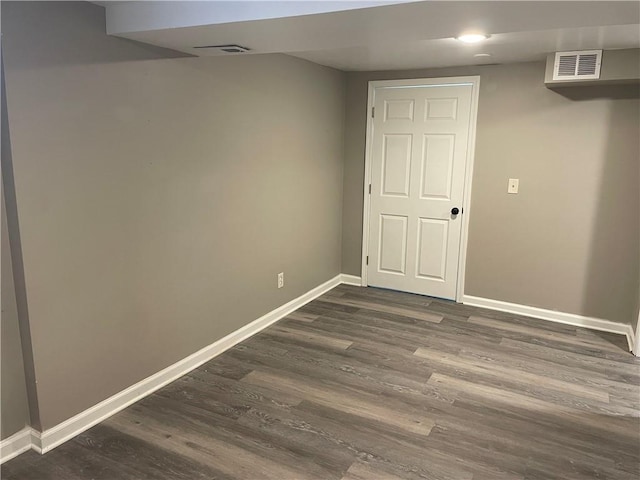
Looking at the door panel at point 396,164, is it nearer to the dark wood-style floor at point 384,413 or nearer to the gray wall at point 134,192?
the gray wall at point 134,192

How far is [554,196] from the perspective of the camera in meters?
3.94

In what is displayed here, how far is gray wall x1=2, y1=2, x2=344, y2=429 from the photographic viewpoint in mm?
2131

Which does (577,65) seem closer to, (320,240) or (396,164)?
(396,164)

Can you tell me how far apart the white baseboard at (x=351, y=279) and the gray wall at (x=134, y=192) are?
1209mm

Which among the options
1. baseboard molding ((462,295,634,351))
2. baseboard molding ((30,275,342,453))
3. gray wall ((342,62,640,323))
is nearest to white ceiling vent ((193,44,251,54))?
baseboard molding ((30,275,342,453))

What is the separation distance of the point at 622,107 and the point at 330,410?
3.10 meters

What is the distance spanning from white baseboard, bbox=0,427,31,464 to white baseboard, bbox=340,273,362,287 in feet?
10.7

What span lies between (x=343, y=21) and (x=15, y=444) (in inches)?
95.1

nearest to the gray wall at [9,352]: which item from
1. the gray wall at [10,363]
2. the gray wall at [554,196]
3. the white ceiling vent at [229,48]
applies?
the gray wall at [10,363]

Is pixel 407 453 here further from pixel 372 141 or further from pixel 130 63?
pixel 372 141

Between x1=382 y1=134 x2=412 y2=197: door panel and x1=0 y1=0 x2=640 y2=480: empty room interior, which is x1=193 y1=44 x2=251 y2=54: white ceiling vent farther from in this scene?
x1=382 y1=134 x2=412 y2=197: door panel

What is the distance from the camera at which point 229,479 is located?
2.13 metres

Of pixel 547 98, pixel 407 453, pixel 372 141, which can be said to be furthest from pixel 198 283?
pixel 547 98

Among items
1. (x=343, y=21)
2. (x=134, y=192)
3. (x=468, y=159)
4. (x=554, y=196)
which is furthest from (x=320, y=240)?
(x=343, y=21)
